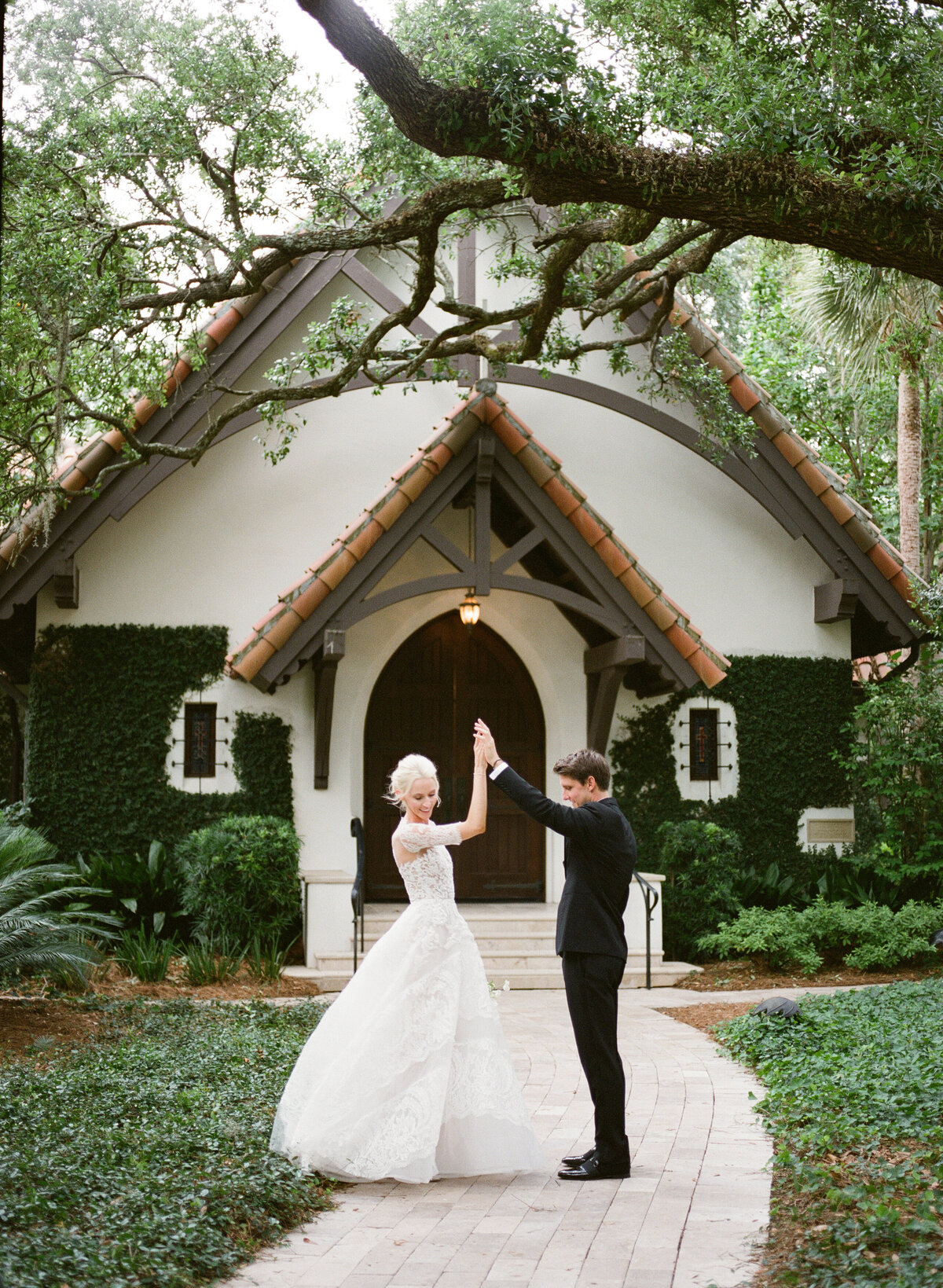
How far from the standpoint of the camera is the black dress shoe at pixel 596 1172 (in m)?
5.28

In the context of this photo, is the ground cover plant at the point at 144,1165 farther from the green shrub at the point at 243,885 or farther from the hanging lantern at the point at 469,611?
the hanging lantern at the point at 469,611

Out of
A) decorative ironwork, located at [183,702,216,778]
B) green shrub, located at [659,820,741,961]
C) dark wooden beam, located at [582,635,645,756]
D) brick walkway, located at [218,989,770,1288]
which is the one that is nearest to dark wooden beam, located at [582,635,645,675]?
dark wooden beam, located at [582,635,645,756]

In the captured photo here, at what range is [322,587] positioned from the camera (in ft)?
37.7

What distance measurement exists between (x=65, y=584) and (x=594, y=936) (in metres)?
8.63

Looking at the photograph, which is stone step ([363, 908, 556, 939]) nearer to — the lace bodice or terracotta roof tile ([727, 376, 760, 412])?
terracotta roof tile ([727, 376, 760, 412])

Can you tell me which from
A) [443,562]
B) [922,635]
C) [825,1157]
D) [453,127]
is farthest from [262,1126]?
[922,635]

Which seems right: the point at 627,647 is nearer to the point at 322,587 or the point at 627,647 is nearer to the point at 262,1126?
the point at 322,587

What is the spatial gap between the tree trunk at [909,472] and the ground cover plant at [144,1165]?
1228cm

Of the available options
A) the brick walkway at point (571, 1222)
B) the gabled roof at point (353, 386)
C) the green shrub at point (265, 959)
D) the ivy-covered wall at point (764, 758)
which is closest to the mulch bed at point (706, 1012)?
the brick walkway at point (571, 1222)

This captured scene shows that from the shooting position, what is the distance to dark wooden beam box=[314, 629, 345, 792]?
11.5 m

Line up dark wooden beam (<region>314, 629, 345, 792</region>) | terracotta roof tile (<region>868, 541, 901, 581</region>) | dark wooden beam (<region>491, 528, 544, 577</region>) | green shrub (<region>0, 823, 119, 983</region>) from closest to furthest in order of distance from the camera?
green shrub (<region>0, 823, 119, 983</region>) → dark wooden beam (<region>314, 629, 345, 792</region>) → dark wooden beam (<region>491, 528, 544, 577</region>) → terracotta roof tile (<region>868, 541, 901, 581</region>)

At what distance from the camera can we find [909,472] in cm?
1703

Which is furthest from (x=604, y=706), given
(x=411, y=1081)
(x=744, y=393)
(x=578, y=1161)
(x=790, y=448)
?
(x=411, y=1081)

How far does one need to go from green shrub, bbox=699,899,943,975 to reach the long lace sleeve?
6.55 meters
